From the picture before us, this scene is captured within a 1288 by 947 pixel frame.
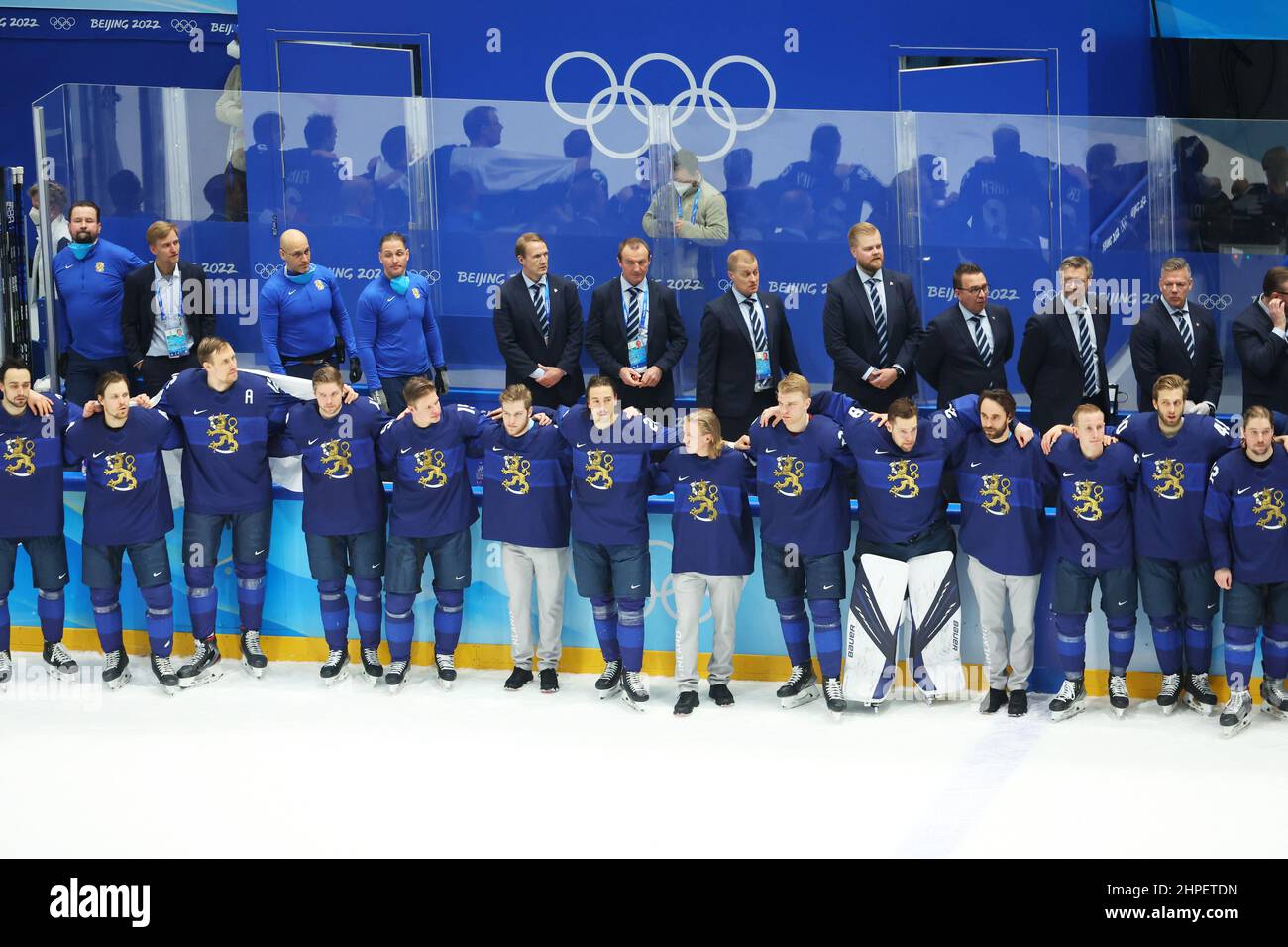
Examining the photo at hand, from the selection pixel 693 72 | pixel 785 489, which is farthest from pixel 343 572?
pixel 693 72

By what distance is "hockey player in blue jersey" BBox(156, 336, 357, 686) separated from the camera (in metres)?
8.21

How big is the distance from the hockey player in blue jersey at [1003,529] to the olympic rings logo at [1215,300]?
2.53 m

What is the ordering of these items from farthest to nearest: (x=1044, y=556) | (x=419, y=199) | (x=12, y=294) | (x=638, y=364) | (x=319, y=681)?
1. (x=12, y=294)
2. (x=419, y=199)
3. (x=638, y=364)
4. (x=319, y=681)
5. (x=1044, y=556)

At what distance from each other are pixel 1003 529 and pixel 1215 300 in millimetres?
2862

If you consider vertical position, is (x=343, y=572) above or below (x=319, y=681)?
above

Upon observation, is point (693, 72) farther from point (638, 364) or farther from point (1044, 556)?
point (1044, 556)

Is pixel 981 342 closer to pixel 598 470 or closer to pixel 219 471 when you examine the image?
pixel 598 470

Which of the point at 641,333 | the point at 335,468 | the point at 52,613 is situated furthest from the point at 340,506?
the point at 641,333

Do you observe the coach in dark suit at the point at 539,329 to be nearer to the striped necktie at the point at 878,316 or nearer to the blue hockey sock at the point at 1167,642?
the striped necktie at the point at 878,316

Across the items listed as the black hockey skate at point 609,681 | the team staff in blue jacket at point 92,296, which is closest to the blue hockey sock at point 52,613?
the team staff in blue jacket at point 92,296

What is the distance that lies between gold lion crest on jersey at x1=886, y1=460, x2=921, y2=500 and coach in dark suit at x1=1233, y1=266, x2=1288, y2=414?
7.22 feet

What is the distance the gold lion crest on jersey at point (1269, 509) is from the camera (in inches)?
280

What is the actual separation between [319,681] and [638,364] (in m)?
2.50

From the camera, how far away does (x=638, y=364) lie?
9.16m
